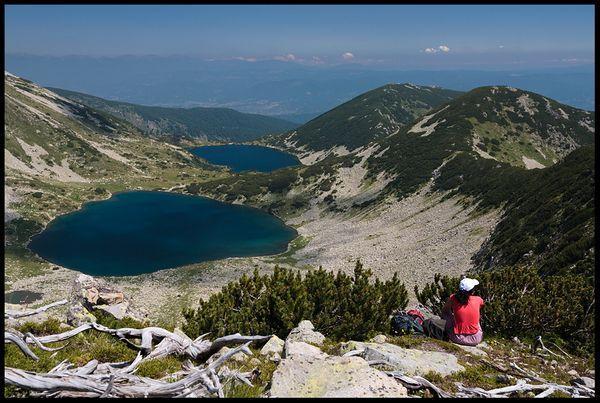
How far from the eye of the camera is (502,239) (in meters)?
58.6

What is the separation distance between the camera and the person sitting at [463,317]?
41.3 ft

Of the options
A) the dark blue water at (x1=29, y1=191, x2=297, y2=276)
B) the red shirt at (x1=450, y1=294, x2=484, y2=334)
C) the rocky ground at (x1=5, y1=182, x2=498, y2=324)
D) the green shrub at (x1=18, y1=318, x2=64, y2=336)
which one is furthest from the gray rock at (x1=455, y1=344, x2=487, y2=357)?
the dark blue water at (x1=29, y1=191, x2=297, y2=276)

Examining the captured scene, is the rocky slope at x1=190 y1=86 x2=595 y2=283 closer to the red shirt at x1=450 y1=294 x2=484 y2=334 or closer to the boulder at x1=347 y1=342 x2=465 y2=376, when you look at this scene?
the red shirt at x1=450 y1=294 x2=484 y2=334

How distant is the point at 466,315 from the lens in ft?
42.6

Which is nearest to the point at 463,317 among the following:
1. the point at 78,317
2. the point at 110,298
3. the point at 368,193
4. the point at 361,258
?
the point at 78,317

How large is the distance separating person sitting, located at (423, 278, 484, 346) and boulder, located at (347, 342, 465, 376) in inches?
77.4

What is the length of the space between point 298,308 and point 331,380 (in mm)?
8332

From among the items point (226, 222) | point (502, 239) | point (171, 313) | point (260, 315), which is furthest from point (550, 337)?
point (226, 222)

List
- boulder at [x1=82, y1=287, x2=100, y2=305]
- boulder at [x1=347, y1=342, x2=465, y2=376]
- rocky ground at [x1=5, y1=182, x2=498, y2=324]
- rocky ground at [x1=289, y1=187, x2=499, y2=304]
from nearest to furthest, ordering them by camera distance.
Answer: boulder at [x1=347, y1=342, x2=465, y2=376] < boulder at [x1=82, y1=287, x2=100, y2=305] < rocky ground at [x1=5, y1=182, x2=498, y2=324] < rocky ground at [x1=289, y1=187, x2=499, y2=304]

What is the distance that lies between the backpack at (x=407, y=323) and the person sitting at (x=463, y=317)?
117 cm

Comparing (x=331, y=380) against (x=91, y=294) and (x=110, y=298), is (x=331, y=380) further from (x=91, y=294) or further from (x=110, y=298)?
(x=91, y=294)

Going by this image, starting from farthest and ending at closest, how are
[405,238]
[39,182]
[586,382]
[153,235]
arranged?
[39,182], [153,235], [405,238], [586,382]

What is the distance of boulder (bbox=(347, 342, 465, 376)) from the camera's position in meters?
9.72

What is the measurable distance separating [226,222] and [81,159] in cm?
11099
